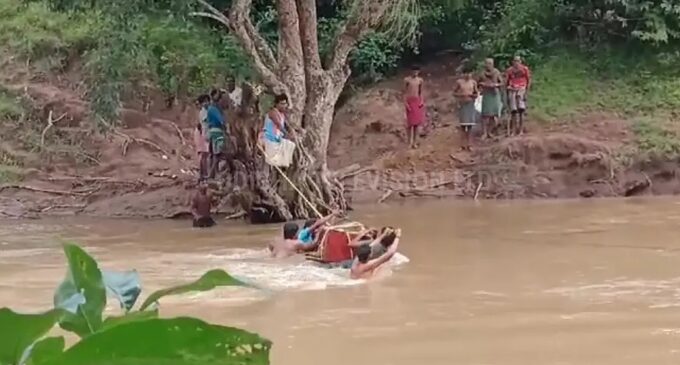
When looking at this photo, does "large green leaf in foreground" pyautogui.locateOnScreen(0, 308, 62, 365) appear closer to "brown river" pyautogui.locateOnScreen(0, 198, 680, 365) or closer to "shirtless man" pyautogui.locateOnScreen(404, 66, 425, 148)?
"brown river" pyautogui.locateOnScreen(0, 198, 680, 365)

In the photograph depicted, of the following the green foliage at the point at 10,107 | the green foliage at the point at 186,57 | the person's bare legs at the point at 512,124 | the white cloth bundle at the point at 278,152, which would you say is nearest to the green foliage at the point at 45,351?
the white cloth bundle at the point at 278,152

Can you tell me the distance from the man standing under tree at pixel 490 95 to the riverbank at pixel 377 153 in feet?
1.27

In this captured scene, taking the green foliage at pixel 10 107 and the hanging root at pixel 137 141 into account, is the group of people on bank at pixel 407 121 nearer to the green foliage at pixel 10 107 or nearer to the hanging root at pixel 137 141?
the hanging root at pixel 137 141

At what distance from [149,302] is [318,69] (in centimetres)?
1336

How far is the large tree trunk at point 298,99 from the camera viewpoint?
1390cm

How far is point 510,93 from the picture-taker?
17.0 meters

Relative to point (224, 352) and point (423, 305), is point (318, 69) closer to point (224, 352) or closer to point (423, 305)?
point (423, 305)

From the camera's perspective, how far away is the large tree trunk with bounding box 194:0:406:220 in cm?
1390

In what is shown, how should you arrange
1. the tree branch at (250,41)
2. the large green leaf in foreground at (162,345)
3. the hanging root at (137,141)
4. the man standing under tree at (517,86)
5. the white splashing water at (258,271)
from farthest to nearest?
the hanging root at (137,141) < the man standing under tree at (517,86) < the tree branch at (250,41) < the white splashing water at (258,271) < the large green leaf in foreground at (162,345)

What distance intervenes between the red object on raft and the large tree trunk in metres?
3.50

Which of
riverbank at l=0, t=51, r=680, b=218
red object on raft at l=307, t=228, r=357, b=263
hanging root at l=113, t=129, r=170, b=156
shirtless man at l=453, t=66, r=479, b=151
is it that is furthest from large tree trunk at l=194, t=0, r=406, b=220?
hanging root at l=113, t=129, r=170, b=156

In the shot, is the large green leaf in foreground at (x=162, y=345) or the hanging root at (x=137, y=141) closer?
the large green leaf in foreground at (x=162, y=345)

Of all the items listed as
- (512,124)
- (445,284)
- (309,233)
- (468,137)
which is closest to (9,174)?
(468,137)

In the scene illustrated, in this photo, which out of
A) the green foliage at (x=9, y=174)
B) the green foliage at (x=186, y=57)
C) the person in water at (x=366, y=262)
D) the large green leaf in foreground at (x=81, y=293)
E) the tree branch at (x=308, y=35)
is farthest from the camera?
the green foliage at (x=186, y=57)
